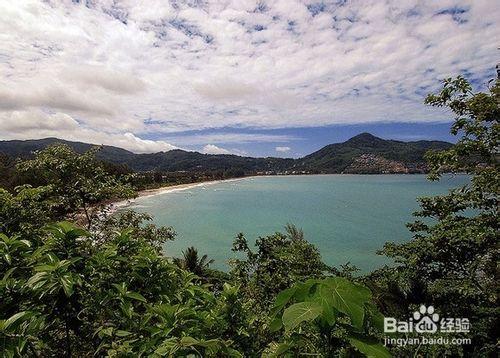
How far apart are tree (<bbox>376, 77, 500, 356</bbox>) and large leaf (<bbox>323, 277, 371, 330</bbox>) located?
6263mm

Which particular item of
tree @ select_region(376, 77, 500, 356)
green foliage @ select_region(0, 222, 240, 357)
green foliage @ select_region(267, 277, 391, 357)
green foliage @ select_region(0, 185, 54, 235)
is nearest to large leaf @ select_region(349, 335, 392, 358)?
green foliage @ select_region(267, 277, 391, 357)

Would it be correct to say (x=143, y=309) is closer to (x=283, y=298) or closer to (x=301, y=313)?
(x=283, y=298)

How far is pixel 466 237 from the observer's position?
6523mm

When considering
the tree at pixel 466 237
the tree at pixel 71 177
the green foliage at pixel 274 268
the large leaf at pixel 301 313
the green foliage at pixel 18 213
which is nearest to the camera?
the large leaf at pixel 301 313

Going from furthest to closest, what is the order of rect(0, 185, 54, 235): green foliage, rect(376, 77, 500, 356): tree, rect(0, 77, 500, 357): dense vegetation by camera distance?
rect(376, 77, 500, 356): tree, rect(0, 185, 54, 235): green foliage, rect(0, 77, 500, 357): dense vegetation

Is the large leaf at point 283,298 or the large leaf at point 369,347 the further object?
the large leaf at point 283,298

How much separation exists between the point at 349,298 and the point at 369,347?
186mm

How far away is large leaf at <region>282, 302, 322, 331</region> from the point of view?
33.6 inches

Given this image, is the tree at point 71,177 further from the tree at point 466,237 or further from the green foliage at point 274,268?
the tree at point 466,237

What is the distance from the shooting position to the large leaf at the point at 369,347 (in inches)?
36.9

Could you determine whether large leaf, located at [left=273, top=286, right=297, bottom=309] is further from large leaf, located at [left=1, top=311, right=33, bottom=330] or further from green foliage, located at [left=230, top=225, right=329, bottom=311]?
green foliage, located at [left=230, top=225, right=329, bottom=311]

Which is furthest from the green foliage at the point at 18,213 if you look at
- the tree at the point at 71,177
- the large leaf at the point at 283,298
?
the tree at the point at 71,177

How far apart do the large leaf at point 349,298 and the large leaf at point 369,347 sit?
0.11 m

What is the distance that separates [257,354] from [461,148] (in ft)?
23.9
